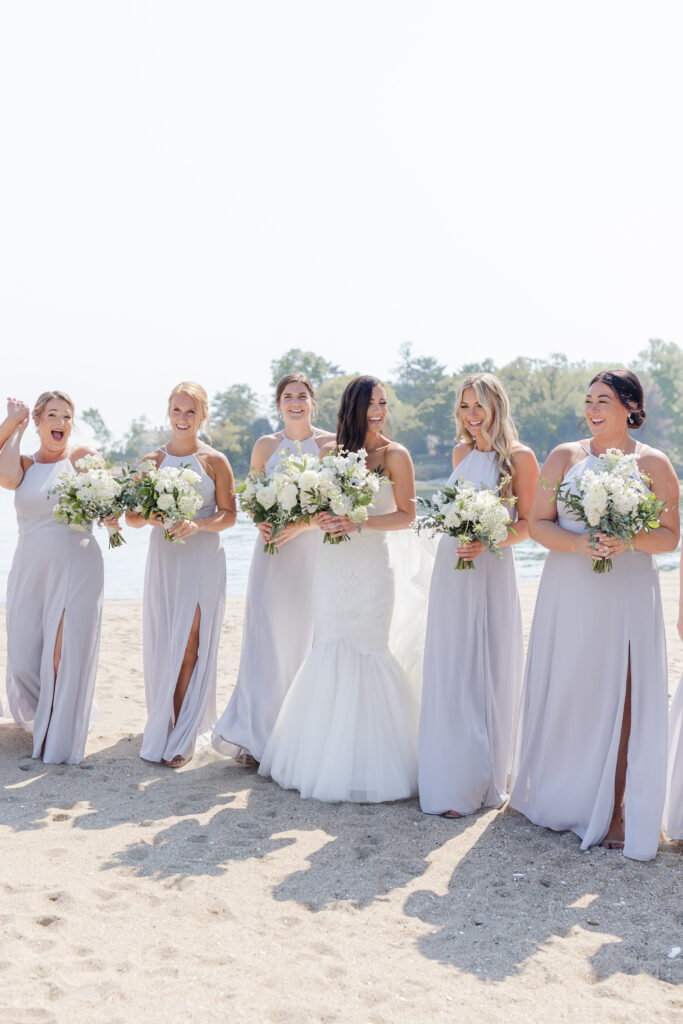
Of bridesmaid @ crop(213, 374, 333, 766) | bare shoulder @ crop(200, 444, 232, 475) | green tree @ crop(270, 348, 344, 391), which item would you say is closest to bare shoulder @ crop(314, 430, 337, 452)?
bridesmaid @ crop(213, 374, 333, 766)

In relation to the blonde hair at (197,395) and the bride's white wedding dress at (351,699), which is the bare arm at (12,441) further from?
the bride's white wedding dress at (351,699)

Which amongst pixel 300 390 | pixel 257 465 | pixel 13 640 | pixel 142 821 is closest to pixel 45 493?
pixel 13 640

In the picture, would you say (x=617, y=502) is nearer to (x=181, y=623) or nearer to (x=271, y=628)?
(x=271, y=628)

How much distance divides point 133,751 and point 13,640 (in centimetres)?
131

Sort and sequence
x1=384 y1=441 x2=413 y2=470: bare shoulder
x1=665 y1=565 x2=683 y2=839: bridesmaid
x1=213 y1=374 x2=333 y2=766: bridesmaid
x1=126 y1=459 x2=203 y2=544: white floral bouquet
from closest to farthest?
x1=665 y1=565 x2=683 y2=839: bridesmaid → x1=384 y1=441 x2=413 y2=470: bare shoulder → x1=126 y1=459 x2=203 y2=544: white floral bouquet → x1=213 y1=374 x2=333 y2=766: bridesmaid

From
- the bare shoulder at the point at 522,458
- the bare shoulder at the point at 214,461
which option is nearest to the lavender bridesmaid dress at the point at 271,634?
the bare shoulder at the point at 214,461

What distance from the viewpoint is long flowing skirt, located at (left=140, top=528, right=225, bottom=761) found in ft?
22.7

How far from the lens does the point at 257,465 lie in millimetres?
6996

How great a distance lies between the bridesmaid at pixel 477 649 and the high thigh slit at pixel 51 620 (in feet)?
8.90

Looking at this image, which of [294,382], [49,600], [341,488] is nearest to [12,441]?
[49,600]

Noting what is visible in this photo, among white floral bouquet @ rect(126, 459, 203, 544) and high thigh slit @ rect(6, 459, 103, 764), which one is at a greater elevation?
white floral bouquet @ rect(126, 459, 203, 544)

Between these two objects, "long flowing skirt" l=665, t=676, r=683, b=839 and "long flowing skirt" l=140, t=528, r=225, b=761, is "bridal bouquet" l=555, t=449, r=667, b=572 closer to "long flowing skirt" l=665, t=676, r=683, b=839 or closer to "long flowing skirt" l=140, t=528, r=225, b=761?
"long flowing skirt" l=665, t=676, r=683, b=839

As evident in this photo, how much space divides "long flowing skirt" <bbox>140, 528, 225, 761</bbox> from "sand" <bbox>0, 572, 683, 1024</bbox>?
1.86ft

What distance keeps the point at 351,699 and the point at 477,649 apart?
933 mm
